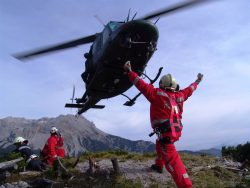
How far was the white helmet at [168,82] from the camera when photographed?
8797mm

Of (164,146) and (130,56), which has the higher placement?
(130,56)

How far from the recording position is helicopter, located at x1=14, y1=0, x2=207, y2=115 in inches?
454

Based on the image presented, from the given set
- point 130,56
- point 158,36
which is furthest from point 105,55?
point 158,36

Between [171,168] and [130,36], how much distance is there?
484cm

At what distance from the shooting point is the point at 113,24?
1274 centimetres

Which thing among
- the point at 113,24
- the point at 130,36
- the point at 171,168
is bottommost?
the point at 171,168

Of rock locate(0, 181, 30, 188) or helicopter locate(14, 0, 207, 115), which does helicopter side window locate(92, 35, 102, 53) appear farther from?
rock locate(0, 181, 30, 188)

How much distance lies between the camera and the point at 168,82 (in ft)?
28.9

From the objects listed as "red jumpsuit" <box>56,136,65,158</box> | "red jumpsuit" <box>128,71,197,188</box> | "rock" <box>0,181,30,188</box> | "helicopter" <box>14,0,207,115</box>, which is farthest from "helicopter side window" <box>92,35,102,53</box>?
"rock" <box>0,181,30,188</box>

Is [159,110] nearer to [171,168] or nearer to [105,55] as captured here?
[171,168]

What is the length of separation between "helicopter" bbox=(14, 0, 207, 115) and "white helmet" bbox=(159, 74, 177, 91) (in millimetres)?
2871

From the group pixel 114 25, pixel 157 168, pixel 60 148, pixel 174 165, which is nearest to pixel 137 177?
pixel 157 168

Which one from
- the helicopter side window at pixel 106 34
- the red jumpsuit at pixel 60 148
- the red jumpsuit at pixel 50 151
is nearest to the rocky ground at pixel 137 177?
the red jumpsuit at pixel 50 151

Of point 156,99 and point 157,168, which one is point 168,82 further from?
point 157,168
